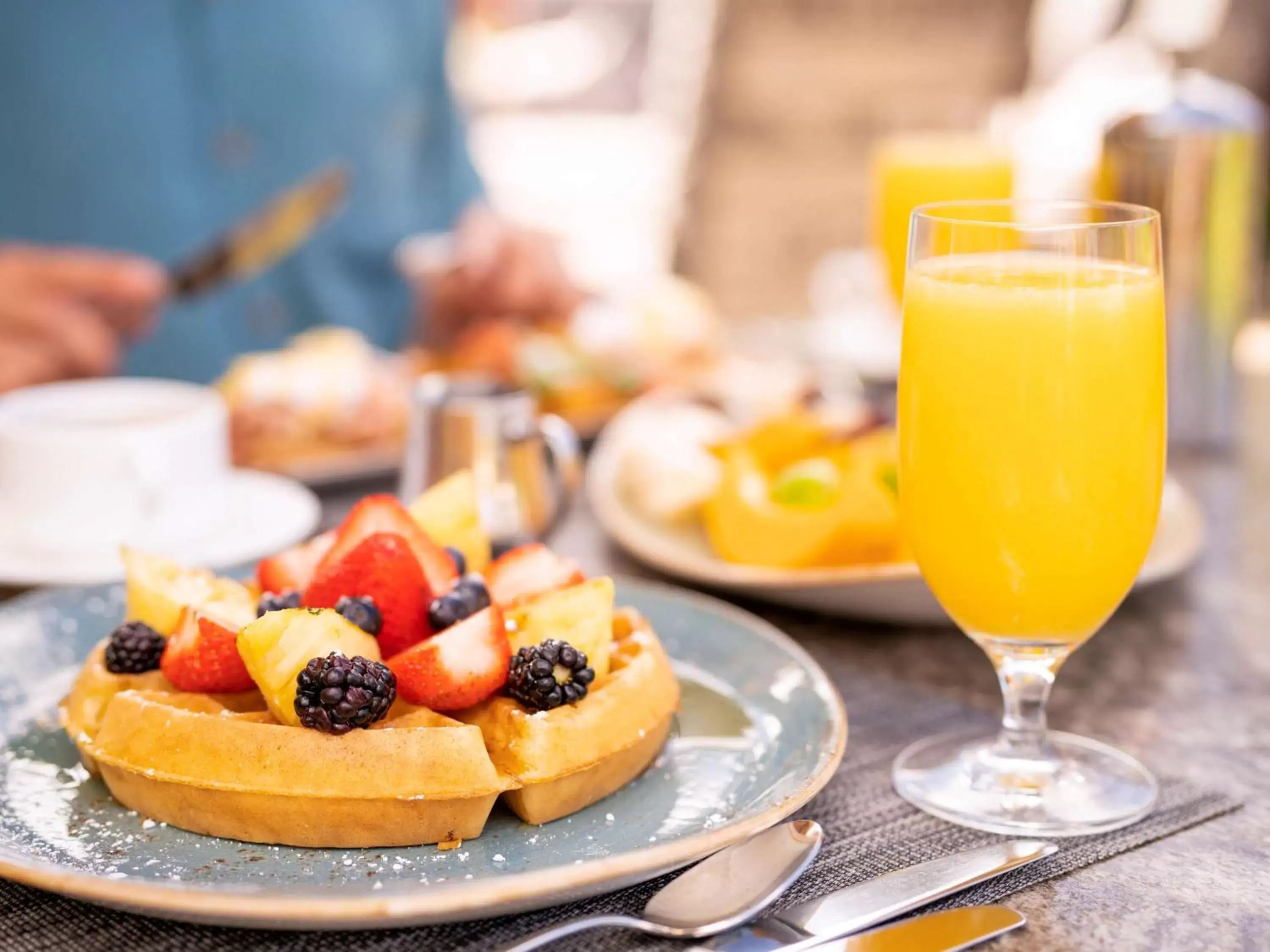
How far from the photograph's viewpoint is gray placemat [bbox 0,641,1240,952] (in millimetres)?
840

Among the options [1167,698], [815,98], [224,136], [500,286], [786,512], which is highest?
[815,98]

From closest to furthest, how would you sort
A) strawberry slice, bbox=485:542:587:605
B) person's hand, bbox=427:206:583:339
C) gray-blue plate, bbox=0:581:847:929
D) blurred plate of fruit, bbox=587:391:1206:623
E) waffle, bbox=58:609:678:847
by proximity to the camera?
gray-blue plate, bbox=0:581:847:929 → waffle, bbox=58:609:678:847 → strawberry slice, bbox=485:542:587:605 → blurred plate of fruit, bbox=587:391:1206:623 → person's hand, bbox=427:206:583:339

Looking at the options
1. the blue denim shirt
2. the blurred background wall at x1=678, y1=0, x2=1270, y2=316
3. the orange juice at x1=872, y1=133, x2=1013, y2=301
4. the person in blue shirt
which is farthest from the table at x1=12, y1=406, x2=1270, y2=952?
the blurred background wall at x1=678, y1=0, x2=1270, y2=316

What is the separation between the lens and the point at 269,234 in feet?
9.27

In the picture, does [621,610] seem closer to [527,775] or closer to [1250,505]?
[527,775]

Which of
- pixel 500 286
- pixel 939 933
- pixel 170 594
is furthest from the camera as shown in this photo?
pixel 500 286

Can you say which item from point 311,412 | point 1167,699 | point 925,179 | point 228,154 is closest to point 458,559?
point 1167,699

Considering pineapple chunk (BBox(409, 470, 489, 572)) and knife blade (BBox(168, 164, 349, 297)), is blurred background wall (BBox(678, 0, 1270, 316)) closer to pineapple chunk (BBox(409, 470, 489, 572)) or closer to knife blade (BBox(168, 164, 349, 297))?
knife blade (BBox(168, 164, 349, 297))

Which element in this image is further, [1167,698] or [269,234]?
[269,234]

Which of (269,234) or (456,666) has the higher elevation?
(269,234)

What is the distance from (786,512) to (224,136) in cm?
205

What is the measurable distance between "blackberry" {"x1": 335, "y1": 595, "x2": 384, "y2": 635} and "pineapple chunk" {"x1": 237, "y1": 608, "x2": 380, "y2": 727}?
0.13 ft

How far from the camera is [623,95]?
5121mm

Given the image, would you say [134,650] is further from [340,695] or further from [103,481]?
[103,481]
